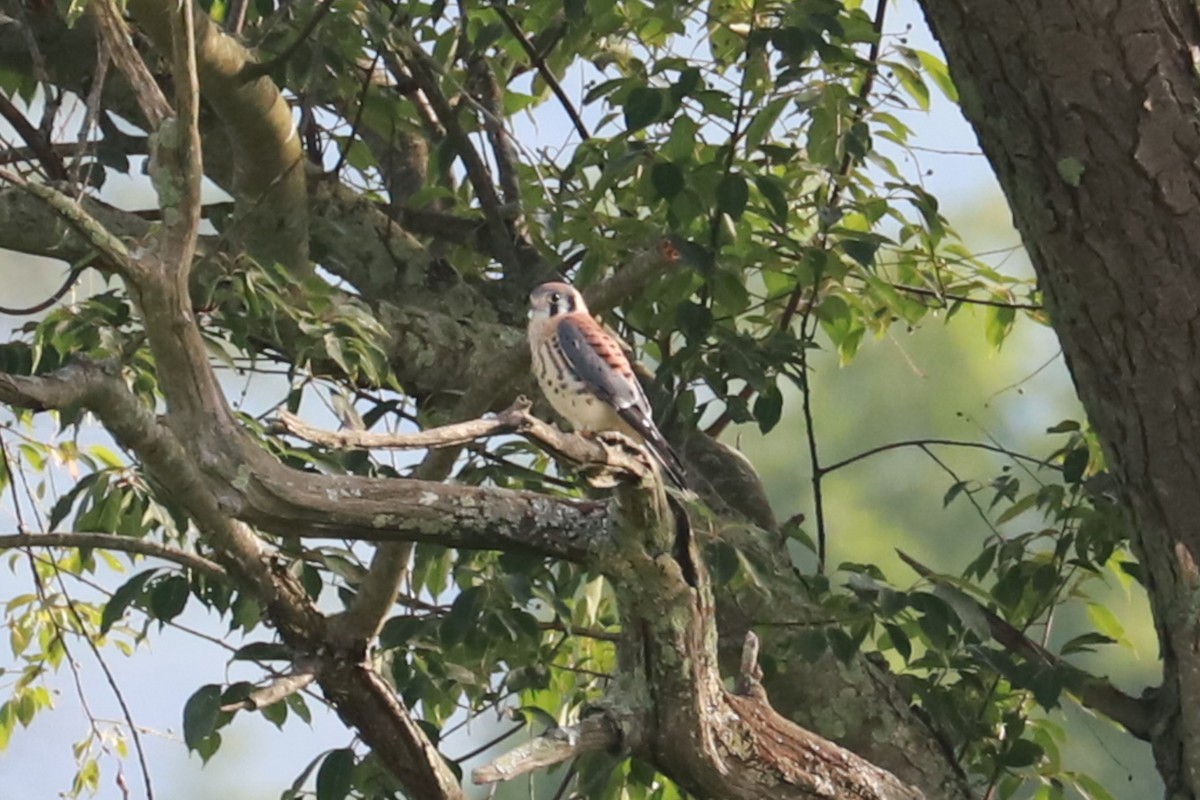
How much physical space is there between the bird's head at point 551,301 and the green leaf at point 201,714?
93 centimetres

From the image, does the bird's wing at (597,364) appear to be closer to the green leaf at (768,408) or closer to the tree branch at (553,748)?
the green leaf at (768,408)

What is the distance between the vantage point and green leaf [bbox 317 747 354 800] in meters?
1.98

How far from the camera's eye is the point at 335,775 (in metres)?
1.99

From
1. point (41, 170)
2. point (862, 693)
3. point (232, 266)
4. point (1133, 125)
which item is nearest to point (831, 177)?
point (1133, 125)

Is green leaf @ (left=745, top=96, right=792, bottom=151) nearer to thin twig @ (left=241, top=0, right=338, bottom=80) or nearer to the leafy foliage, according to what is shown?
the leafy foliage

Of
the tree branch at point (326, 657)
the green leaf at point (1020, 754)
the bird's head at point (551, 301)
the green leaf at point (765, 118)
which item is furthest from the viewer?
the bird's head at point (551, 301)

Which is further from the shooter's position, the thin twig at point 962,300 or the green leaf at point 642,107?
the thin twig at point 962,300

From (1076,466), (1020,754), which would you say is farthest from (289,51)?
(1020,754)

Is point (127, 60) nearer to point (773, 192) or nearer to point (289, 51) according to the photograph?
point (289, 51)

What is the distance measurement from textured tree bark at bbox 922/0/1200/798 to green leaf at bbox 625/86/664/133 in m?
0.39

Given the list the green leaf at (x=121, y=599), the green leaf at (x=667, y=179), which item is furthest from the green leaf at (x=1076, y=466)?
the green leaf at (x=121, y=599)

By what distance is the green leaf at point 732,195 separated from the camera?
6.70ft

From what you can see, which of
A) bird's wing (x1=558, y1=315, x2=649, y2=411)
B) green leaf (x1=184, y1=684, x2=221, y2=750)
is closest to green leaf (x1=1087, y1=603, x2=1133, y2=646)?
bird's wing (x1=558, y1=315, x2=649, y2=411)

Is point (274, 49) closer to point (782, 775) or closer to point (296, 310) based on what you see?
point (296, 310)
